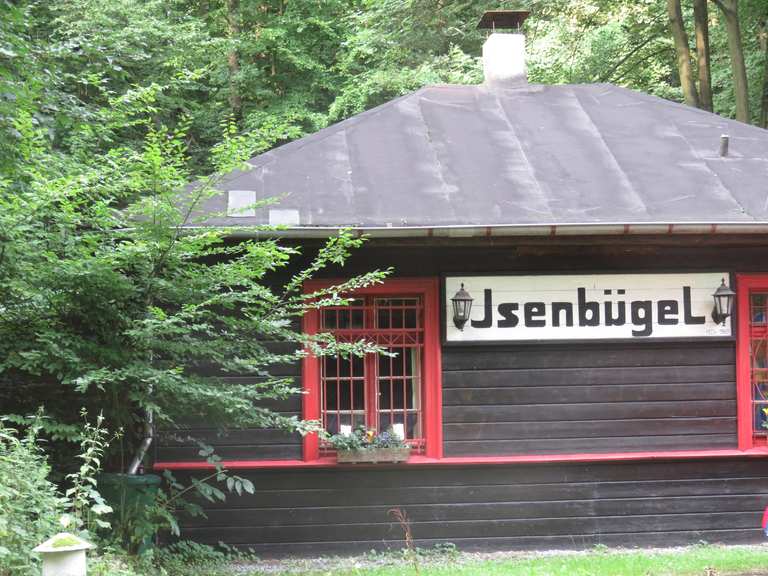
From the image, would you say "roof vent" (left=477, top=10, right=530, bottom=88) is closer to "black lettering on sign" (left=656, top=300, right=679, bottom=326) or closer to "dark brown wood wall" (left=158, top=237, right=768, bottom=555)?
"dark brown wood wall" (left=158, top=237, right=768, bottom=555)

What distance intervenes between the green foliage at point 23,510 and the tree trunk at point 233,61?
1557cm

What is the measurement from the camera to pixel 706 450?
835 cm

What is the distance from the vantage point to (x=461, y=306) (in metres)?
8.03

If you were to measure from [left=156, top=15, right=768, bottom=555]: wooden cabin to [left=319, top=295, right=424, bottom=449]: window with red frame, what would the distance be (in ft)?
0.06

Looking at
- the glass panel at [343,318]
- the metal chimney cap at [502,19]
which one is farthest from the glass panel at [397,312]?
the metal chimney cap at [502,19]

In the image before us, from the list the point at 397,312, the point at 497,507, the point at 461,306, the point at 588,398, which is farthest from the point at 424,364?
the point at 588,398

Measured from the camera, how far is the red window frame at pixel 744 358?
8.39 m

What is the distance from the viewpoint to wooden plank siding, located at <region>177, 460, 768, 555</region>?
Result: 26.4 feet

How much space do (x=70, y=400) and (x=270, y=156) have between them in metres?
3.18

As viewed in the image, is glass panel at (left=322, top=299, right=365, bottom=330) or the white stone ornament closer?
the white stone ornament

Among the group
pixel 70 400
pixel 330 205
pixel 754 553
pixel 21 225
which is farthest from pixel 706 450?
pixel 21 225

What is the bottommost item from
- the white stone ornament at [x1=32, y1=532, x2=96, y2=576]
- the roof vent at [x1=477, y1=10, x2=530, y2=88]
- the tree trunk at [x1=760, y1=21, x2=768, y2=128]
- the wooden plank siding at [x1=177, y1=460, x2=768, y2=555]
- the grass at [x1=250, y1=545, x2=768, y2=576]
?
the grass at [x1=250, y1=545, x2=768, y2=576]

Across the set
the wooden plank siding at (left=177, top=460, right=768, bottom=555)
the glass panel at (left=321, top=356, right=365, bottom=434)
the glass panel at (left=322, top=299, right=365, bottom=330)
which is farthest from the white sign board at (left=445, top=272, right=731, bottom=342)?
the wooden plank siding at (left=177, top=460, right=768, bottom=555)

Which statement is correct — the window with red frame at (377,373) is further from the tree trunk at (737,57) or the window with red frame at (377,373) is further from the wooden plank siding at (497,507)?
the tree trunk at (737,57)
